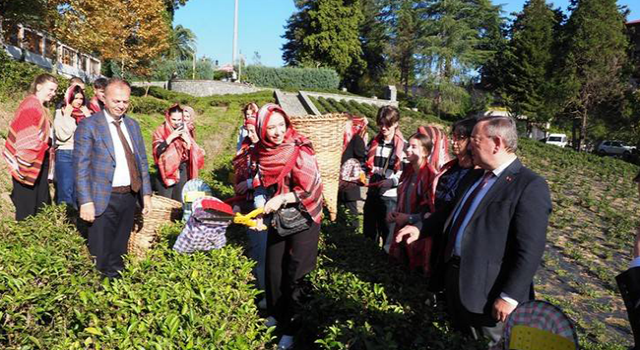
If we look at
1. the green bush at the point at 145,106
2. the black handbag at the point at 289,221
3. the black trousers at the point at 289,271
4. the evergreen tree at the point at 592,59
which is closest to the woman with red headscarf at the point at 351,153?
the black trousers at the point at 289,271

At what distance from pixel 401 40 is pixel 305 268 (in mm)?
47859

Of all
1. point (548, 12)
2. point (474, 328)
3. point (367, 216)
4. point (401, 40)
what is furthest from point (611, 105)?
point (474, 328)

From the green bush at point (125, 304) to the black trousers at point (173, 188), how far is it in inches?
95.3

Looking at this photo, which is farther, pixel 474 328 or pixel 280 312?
pixel 280 312

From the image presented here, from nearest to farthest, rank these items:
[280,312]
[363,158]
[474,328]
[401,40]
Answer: [474,328], [280,312], [363,158], [401,40]

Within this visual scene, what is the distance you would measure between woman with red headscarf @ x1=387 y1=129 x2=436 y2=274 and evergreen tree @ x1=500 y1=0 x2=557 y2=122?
36.0m

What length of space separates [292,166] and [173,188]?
3050 mm

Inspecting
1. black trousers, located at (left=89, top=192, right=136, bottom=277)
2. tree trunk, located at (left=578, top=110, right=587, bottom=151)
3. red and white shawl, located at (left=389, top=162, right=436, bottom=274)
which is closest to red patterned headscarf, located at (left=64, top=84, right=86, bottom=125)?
black trousers, located at (left=89, top=192, right=136, bottom=277)

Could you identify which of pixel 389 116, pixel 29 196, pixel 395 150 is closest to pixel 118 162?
pixel 29 196

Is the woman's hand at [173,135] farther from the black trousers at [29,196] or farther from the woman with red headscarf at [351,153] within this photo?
the woman with red headscarf at [351,153]

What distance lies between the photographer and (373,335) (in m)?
2.42

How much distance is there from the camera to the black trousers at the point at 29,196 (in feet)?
15.5

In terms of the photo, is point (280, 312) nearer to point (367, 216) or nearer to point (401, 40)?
point (367, 216)

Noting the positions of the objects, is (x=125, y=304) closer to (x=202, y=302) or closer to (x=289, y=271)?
(x=202, y=302)
